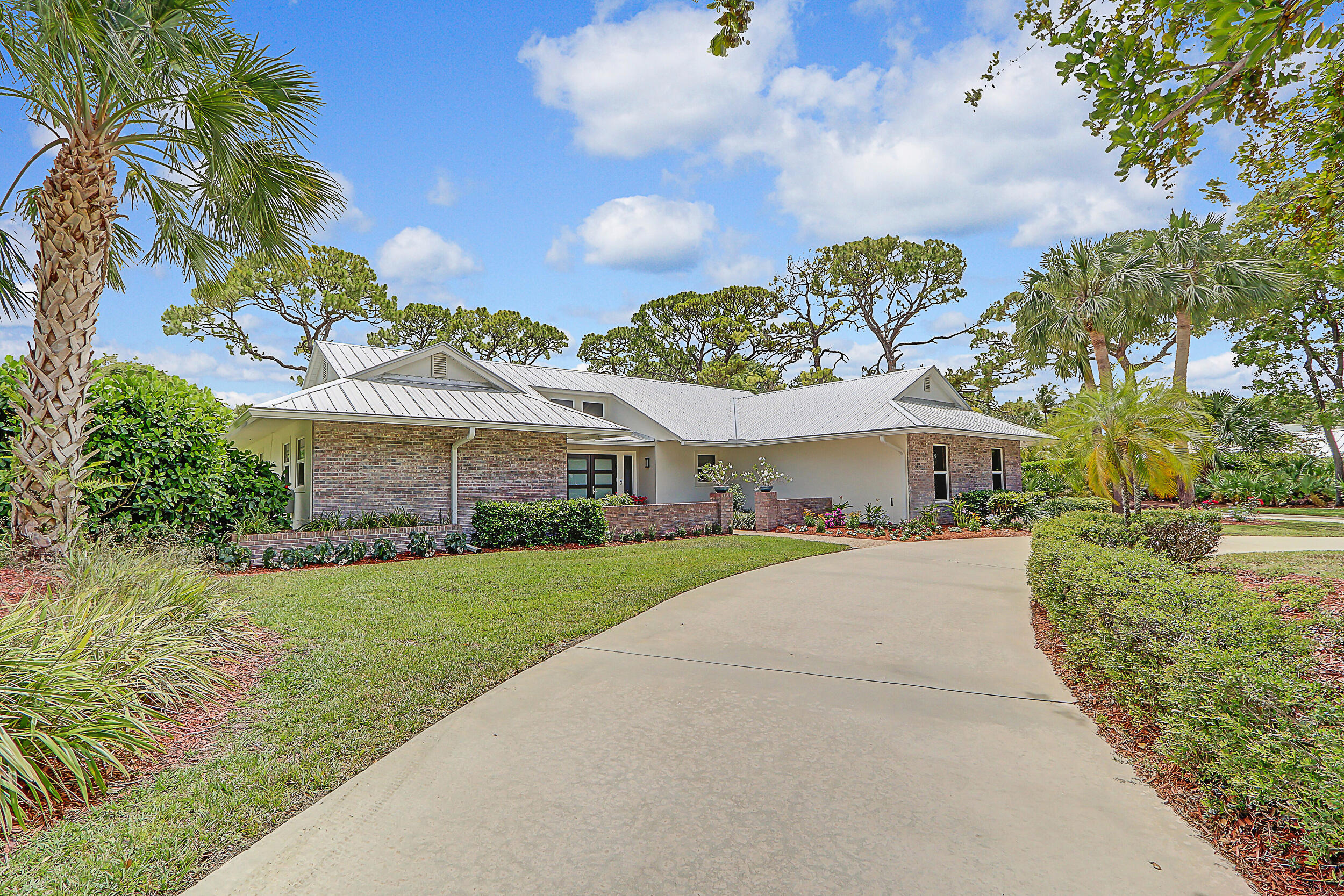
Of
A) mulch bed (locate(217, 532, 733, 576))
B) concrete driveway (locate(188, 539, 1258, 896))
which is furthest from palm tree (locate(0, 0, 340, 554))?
concrete driveway (locate(188, 539, 1258, 896))

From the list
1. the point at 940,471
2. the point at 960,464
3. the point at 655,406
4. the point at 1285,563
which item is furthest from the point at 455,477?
the point at 1285,563

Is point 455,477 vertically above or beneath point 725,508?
above

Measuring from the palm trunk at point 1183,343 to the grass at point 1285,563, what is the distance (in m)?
10.4

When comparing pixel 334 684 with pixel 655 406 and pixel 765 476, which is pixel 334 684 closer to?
pixel 765 476

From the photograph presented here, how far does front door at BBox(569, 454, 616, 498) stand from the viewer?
19.9 meters

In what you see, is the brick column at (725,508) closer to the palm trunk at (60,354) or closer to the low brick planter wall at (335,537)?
the low brick planter wall at (335,537)

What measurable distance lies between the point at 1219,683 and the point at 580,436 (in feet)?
46.2

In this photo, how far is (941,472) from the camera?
63.8 feet


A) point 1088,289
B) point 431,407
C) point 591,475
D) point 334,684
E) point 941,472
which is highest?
point 1088,289

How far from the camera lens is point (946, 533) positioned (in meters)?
17.2

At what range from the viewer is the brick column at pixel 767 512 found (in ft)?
61.2

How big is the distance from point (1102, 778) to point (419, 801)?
3425mm

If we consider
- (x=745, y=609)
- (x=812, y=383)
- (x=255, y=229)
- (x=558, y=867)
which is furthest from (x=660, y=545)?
(x=812, y=383)

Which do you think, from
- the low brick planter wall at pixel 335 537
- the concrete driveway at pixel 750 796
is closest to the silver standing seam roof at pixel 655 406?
the low brick planter wall at pixel 335 537
